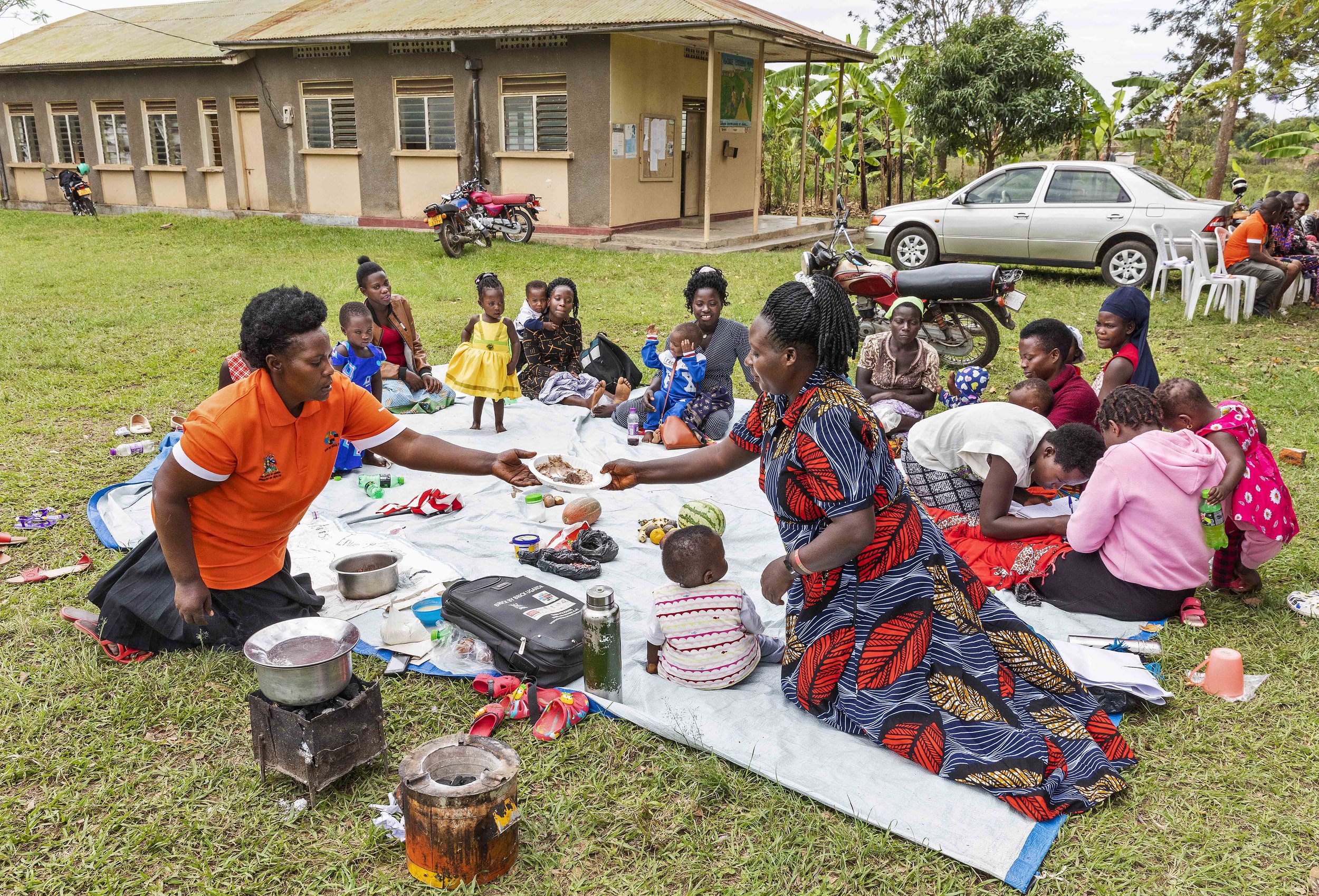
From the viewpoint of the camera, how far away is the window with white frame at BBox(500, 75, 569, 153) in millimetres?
15945

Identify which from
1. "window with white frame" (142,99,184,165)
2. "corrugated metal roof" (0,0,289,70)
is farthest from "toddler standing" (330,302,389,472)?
"window with white frame" (142,99,184,165)

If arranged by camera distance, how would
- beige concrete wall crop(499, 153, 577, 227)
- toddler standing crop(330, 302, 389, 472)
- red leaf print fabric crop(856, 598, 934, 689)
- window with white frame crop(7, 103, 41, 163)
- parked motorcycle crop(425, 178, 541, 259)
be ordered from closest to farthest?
red leaf print fabric crop(856, 598, 934, 689), toddler standing crop(330, 302, 389, 472), parked motorcycle crop(425, 178, 541, 259), beige concrete wall crop(499, 153, 577, 227), window with white frame crop(7, 103, 41, 163)

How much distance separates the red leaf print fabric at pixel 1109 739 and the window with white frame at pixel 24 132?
27.7m

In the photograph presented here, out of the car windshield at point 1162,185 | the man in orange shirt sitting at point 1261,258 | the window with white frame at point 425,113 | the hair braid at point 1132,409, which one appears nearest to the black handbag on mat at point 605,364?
the hair braid at point 1132,409

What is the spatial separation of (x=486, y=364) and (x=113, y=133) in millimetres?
20382

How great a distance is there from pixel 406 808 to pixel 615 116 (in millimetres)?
14497

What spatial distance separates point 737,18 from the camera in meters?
13.8

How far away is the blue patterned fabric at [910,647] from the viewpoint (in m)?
2.93

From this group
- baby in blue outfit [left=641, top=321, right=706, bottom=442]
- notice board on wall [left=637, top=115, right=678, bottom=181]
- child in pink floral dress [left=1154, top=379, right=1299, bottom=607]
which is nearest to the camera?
child in pink floral dress [left=1154, top=379, right=1299, bottom=607]

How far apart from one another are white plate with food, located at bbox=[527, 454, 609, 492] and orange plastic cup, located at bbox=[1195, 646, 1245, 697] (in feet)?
9.72

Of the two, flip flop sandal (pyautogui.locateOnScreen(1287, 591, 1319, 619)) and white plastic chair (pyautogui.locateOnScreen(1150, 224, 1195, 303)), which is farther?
white plastic chair (pyautogui.locateOnScreen(1150, 224, 1195, 303))

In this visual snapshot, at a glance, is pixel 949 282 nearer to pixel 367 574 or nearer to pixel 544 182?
pixel 367 574

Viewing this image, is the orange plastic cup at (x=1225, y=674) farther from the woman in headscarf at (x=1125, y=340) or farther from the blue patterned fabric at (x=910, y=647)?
the woman in headscarf at (x=1125, y=340)

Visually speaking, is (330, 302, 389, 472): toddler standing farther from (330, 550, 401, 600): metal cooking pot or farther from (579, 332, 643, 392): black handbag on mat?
(579, 332, 643, 392): black handbag on mat
